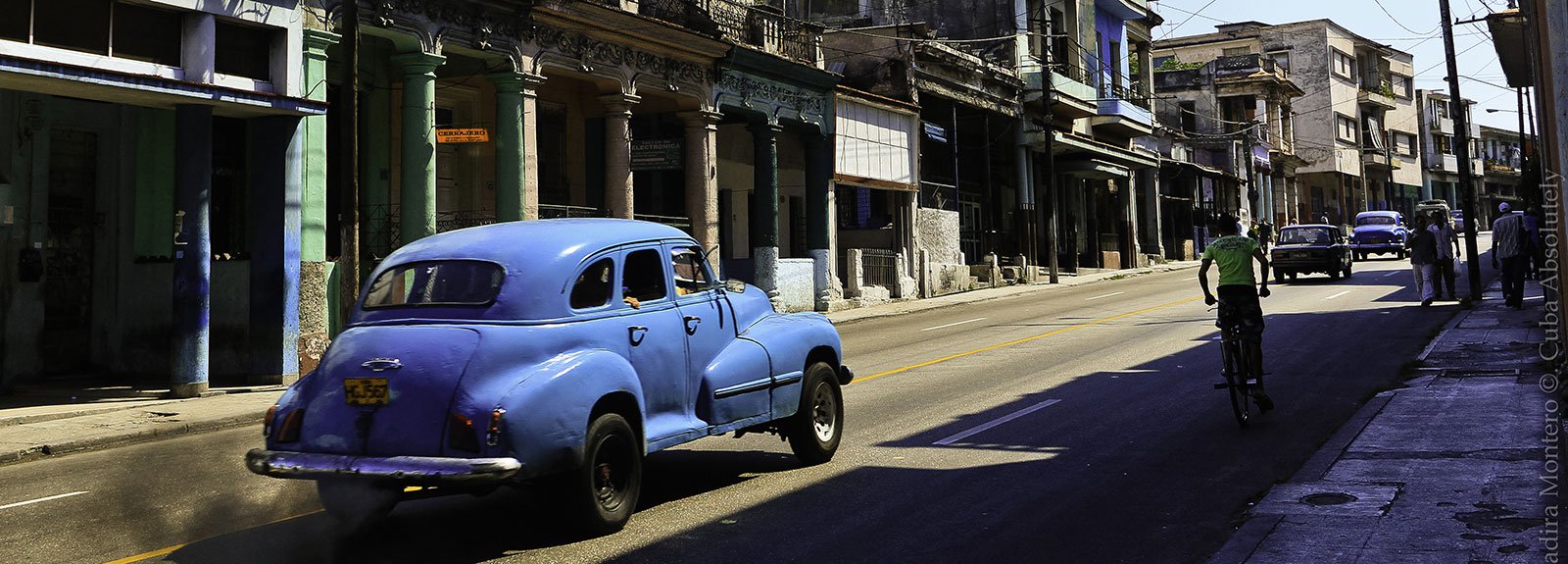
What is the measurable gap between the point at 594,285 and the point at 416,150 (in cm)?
1313

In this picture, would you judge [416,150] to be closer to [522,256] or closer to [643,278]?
[643,278]

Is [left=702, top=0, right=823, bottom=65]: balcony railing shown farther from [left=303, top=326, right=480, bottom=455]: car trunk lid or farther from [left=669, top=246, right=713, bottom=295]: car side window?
[left=303, top=326, right=480, bottom=455]: car trunk lid

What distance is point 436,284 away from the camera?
7.26m

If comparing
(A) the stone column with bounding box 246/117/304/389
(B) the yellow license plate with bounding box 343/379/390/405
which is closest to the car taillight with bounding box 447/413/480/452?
(B) the yellow license plate with bounding box 343/379/390/405

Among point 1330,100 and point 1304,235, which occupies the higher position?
point 1330,100

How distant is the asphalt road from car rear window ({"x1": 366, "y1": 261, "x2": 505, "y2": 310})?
136 cm

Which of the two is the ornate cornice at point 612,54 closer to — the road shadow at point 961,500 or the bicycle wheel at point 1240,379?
the road shadow at point 961,500

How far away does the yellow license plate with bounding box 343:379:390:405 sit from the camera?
6.56 meters

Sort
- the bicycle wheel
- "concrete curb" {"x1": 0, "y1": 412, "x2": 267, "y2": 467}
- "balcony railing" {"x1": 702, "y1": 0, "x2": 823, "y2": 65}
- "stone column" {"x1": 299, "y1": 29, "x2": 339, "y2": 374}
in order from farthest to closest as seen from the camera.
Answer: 1. "balcony railing" {"x1": 702, "y1": 0, "x2": 823, "y2": 65}
2. "stone column" {"x1": 299, "y1": 29, "x2": 339, "y2": 374}
3. "concrete curb" {"x1": 0, "y1": 412, "x2": 267, "y2": 467}
4. the bicycle wheel

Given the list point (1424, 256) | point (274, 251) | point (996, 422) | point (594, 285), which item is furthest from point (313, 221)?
point (1424, 256)

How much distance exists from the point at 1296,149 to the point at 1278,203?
7.78 m

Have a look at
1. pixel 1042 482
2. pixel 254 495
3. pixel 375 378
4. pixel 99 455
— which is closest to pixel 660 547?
pixel 375 378

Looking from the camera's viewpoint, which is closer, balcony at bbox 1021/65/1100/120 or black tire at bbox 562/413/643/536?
black tire at bbox 562/413/643/536

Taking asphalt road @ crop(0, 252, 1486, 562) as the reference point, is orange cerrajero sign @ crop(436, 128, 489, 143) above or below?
above
